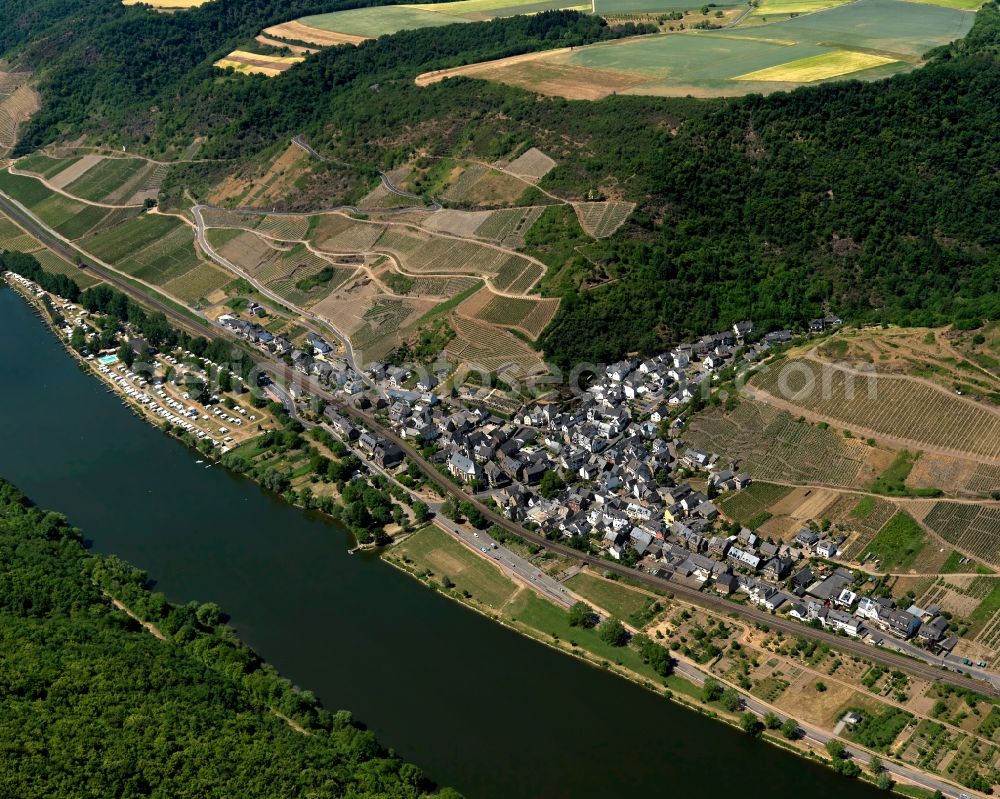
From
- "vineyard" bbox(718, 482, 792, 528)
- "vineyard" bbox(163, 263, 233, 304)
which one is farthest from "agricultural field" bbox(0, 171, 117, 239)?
"vineyard" bbox(718, 482, 792, 528)

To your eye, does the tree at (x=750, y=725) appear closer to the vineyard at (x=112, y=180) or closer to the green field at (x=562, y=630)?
the green field at (x=562, y=630)

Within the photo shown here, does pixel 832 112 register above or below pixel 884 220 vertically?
above

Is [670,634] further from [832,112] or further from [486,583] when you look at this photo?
[832,112]

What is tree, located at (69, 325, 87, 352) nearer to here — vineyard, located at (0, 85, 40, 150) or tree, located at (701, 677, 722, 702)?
vineyard, located at (0, 85, 40, 150)

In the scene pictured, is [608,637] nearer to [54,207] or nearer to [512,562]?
[512,562]

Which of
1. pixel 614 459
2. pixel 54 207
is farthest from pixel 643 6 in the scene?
pixel 614 459

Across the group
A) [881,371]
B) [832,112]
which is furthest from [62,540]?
[832,112]
